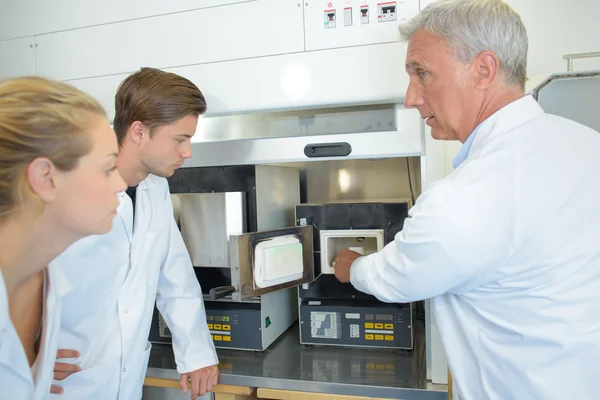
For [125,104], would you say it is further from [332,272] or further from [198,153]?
[332,272]

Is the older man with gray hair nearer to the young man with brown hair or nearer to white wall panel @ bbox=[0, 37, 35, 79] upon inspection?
the young man with brown hair

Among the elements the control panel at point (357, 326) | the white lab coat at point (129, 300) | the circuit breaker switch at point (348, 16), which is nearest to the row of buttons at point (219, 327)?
the white lab coat at point (129, 300)

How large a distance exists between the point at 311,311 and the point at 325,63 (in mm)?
755

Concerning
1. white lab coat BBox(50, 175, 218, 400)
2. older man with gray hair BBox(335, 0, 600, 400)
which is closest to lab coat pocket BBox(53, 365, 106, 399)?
white lab coat BBox(50, 175, 218, 400)

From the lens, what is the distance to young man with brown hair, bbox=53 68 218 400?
1.08 meters

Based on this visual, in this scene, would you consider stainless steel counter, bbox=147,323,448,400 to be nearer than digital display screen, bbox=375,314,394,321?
Yes

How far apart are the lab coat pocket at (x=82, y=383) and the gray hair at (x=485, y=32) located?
3.59 feet

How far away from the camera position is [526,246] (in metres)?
0.79

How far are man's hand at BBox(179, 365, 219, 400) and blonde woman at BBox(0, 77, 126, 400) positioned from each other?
0.54m

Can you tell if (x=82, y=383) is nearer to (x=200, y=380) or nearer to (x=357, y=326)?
(x=200, y=380)

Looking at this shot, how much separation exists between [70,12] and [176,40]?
422 mm

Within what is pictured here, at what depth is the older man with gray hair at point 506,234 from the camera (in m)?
0.79

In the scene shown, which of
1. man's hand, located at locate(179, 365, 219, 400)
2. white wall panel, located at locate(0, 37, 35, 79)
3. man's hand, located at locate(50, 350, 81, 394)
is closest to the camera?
man's hand, located at locate(50, 350, 81, 394)

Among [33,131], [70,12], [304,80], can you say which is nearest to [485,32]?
[304,80]
